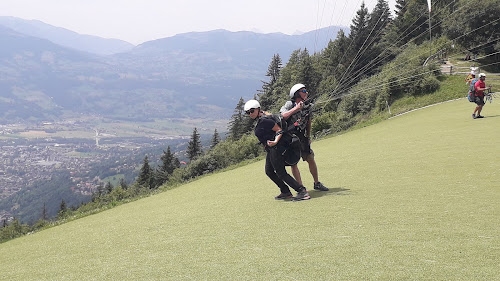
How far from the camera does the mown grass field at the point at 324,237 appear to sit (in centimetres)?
325

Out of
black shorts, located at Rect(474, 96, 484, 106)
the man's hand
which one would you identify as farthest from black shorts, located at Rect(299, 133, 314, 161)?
black shorts, located at Rect(474, 96, 484, 106)

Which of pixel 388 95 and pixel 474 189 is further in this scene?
pixel 388 95

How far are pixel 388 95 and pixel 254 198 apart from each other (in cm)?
2694

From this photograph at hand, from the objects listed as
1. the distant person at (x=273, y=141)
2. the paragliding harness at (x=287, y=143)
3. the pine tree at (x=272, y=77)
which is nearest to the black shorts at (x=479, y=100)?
the paragliding harness at (x=287, y=143)

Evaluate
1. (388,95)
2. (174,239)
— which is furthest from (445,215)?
(388,95)

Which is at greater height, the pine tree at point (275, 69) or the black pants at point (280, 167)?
the pine tree at point (275, 69)

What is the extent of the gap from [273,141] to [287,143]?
381mm

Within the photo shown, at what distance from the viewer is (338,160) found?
38.2 ft

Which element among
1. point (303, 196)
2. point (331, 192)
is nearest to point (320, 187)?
point (331, 192)

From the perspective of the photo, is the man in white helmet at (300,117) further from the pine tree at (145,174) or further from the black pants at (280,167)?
the pine tree at (145,174)

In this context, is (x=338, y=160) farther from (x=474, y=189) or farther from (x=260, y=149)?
(x=260, y=149)

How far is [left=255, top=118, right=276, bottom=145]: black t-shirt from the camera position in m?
6.64

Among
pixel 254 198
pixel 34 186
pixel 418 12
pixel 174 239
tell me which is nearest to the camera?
pixel 174 239

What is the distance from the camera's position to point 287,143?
6.83 metres
